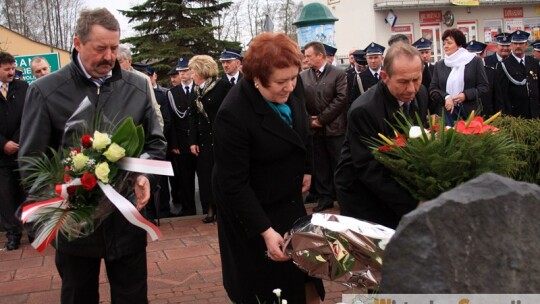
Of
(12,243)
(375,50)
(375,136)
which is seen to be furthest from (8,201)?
(375,136)

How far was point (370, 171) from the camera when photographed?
357 centimetres

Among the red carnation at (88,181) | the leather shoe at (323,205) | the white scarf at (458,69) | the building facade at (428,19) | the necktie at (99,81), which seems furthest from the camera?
the building facade at (428,19)

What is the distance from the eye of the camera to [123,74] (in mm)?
3775

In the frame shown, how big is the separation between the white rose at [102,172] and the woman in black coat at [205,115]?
15.4ft

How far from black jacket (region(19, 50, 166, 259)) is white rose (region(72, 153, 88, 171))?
0.23 metres

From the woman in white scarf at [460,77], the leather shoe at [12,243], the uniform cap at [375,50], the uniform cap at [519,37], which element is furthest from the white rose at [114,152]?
the uniform cap at [519,37]

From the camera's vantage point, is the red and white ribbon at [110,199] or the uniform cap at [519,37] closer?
the red and white ribbon at [110,199]

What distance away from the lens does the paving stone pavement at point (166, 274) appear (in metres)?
5.60

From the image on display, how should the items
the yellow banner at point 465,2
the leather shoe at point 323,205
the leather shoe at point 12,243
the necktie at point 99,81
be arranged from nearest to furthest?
the necktie at point 99,81, the leather shoe at point 12,243, the leather shoe at point 323,205, the yellow banner at point 465,2

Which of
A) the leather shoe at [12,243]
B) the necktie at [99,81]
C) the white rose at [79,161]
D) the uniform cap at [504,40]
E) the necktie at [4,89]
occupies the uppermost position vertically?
the uniform cap at [504,40]

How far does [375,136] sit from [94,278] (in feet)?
5.98

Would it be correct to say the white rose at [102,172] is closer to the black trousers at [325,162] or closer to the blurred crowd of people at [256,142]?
the blurred crowd of people at [256,142]

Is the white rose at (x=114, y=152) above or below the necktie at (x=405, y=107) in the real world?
below

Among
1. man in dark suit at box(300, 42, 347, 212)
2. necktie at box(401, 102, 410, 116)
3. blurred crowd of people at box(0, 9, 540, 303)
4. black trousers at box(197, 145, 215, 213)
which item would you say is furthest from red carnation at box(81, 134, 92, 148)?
man in dark suit at box(300, 42, 347, 212)
